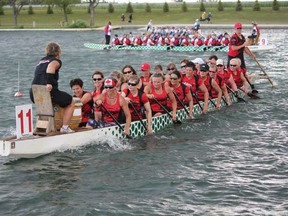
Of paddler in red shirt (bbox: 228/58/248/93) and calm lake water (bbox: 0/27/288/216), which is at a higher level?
paddler in red shirt (bbox: 228/58/248/93)

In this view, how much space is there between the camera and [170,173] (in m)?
12.1

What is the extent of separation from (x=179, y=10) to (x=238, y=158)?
264ft

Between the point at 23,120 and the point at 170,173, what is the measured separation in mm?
3188

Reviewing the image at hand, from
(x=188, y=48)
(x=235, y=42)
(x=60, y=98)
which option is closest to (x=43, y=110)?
(x=60, y=98)

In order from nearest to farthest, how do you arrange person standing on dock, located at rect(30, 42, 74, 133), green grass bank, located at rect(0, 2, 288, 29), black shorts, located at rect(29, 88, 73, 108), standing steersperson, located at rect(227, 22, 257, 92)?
person standing on dock, located at rect(30, 42, 74, 133), black shorts, located at rect(29, 88, 73, 108), standing steersperson, located at rect(227, 22, 257, 92), green grass bank, located at rect(0, 2, 288, 29)

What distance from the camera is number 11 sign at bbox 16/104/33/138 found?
38.5 feet

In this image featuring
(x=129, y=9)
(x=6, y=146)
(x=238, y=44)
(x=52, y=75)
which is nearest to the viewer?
(x=6, y=146)

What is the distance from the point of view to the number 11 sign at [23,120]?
11750 mm

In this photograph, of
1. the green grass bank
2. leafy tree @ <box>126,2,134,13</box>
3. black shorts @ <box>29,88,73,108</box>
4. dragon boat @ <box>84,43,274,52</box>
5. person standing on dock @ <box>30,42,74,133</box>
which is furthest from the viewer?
leafy tree @ <box>126,2,134,13</box>

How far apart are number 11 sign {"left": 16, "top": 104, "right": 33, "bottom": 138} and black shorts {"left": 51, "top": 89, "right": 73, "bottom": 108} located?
710 millimetres

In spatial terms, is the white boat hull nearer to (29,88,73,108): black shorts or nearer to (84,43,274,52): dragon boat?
(29,88,73,108): black shorts

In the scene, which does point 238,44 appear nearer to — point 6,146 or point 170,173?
point 170,173

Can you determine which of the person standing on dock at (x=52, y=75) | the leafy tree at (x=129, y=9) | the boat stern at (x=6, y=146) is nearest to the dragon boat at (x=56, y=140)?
the boat stern at (x=6, y=146)

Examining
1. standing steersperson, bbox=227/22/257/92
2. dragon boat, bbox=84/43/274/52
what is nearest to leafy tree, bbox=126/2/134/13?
dragon boat, bbox=84/43/274/52
